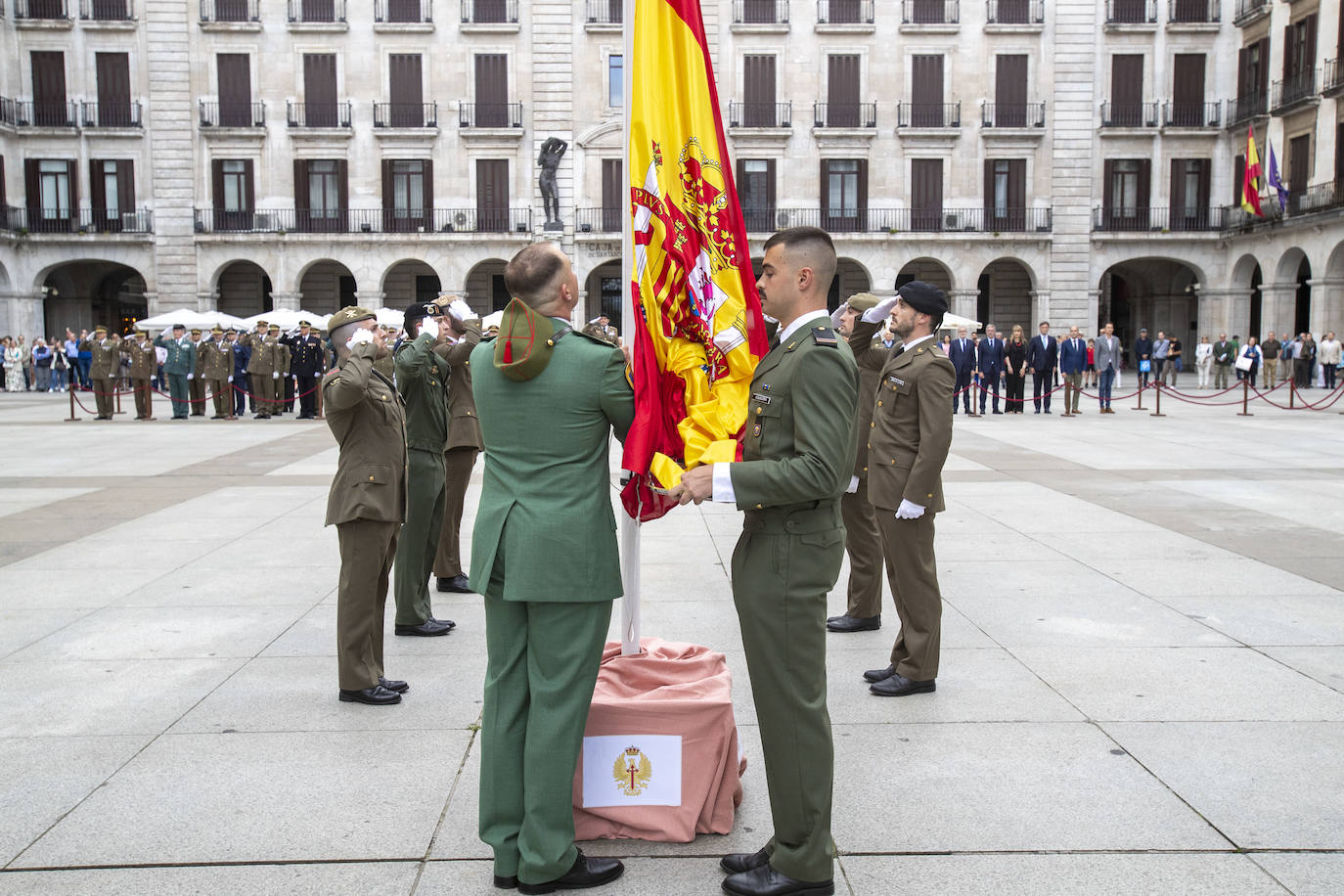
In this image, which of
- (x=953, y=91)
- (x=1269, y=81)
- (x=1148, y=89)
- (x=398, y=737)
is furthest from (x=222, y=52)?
(x=398, y=737)

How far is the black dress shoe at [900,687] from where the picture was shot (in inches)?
193

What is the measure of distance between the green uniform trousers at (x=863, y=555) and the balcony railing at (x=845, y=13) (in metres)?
33.3

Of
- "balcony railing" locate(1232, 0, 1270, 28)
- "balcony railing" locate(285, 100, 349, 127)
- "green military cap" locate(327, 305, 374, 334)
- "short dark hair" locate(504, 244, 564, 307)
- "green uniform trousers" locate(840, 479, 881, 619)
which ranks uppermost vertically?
"balcony railing" locate(1232, 0, 1270, 28)

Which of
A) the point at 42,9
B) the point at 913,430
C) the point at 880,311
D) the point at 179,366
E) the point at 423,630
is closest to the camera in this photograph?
the point at 913,430

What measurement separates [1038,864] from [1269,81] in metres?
38.2

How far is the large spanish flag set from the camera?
11.4ft

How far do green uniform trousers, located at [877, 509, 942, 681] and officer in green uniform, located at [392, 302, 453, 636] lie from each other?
2448 mm

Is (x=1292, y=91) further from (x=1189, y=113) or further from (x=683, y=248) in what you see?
(x=683, y=248)

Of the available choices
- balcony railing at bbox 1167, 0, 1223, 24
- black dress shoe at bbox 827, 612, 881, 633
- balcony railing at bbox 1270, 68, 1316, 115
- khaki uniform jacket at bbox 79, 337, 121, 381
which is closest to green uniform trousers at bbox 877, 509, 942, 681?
black dress shoe at bbox 827, 612, 881, 633

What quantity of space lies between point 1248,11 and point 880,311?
3751 centimetres

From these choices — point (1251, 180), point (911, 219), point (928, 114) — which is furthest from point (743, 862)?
point (928, 114)

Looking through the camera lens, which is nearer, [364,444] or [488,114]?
[364,444]

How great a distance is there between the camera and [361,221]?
1411 inches

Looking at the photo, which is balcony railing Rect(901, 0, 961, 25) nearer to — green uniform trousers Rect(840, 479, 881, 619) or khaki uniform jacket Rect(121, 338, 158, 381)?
khaki uniform jacket Rect(121, 338, 158, 381)
